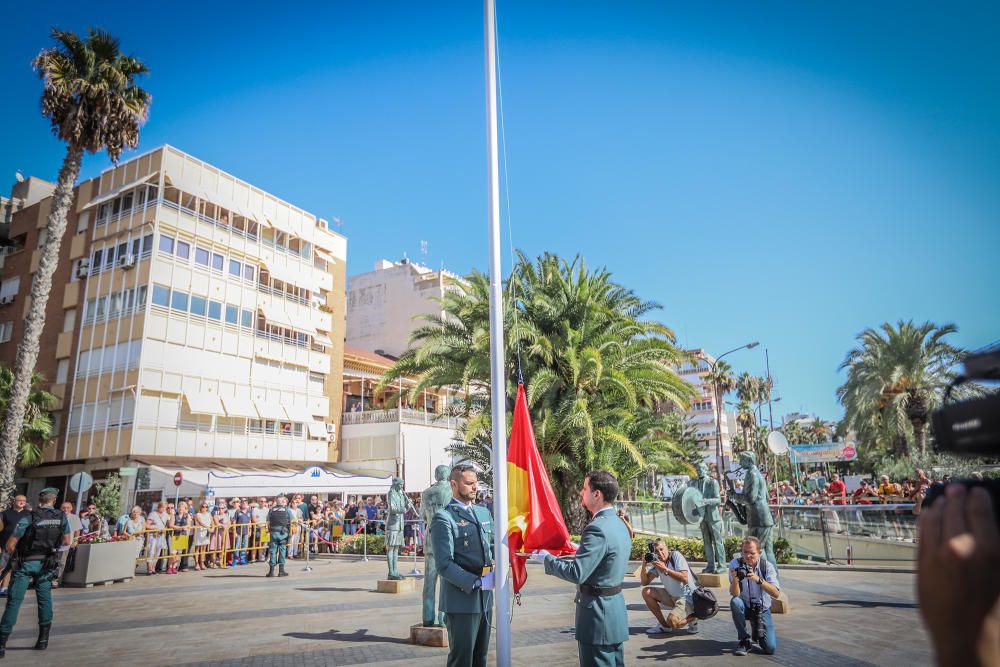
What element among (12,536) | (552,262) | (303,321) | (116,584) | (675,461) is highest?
(303,321)

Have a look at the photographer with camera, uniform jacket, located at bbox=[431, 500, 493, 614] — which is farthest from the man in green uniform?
the photographer with camera

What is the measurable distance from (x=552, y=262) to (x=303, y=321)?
884 inches

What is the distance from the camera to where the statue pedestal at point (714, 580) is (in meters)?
12.0

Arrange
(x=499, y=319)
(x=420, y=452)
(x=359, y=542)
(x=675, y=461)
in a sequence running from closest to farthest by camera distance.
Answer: (x=499, y=319)
(x=675, y=461)
(x=359, y=542)
(x=420, y=452)

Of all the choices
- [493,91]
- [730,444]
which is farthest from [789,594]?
[730,444]

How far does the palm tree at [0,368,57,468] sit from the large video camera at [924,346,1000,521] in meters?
33.1

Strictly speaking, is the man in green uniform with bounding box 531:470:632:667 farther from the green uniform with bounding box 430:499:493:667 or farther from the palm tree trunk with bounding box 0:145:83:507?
the palm tree trunk with bounding box 0:145:83:507

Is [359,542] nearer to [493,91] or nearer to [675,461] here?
[675,461]

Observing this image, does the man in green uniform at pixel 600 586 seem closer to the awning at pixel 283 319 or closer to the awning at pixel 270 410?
the awning at pixel 270 410

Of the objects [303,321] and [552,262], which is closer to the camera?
[552,262]

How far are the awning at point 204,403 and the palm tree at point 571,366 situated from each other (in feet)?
50.1

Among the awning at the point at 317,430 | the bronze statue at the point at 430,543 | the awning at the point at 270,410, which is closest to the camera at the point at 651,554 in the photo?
the bronze statue at the point at 430,543

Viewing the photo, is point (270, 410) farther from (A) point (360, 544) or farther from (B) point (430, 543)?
(B) point (430, 543)

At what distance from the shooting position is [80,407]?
101ft
